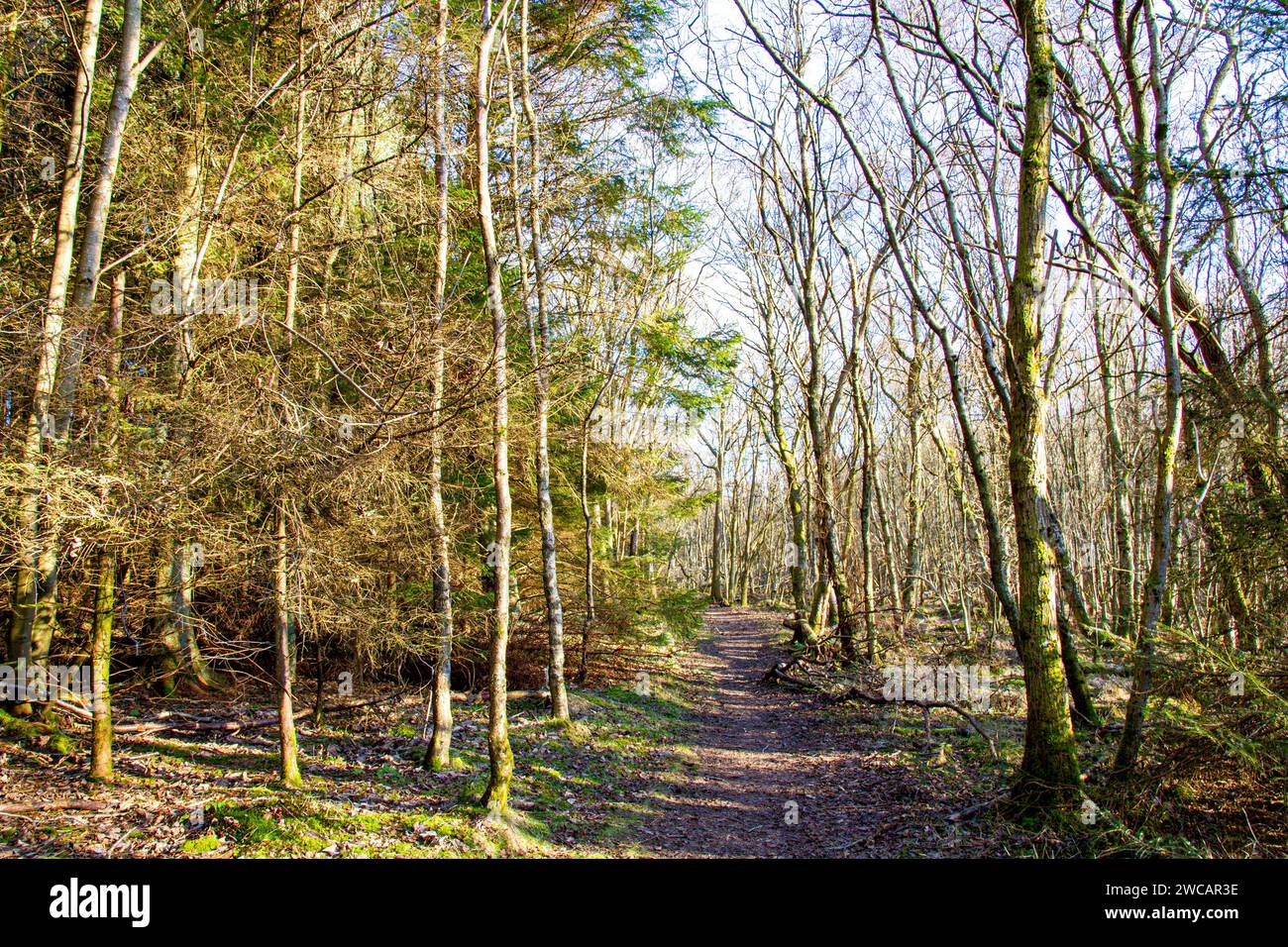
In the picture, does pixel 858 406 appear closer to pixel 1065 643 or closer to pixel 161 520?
pixel 1065 643

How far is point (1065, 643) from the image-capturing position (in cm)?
824

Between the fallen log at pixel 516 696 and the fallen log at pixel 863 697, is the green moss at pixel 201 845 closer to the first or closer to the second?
the fallen log at pixel 516 696

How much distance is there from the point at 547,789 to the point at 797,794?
9.24ft

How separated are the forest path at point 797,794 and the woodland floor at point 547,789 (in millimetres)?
30

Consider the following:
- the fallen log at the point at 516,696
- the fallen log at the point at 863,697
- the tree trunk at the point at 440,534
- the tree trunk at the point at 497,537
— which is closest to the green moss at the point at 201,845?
the tree trunk at the point at 497,537

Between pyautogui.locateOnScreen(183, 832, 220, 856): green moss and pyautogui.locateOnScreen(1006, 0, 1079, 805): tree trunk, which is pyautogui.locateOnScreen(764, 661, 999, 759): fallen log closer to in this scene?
pyautogui.locateOnScreen(1006, 0, 1079, 805): tree trunk

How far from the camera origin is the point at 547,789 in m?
7.52

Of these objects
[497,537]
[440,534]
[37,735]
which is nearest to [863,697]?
[497,537]

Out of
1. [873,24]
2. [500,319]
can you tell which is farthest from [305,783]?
[873,24]

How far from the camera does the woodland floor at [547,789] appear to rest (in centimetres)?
521

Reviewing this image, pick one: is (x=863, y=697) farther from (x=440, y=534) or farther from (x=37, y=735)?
(x=37, y=735)

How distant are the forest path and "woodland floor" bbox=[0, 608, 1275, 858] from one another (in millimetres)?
30

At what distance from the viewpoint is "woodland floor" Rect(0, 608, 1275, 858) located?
5.21 m

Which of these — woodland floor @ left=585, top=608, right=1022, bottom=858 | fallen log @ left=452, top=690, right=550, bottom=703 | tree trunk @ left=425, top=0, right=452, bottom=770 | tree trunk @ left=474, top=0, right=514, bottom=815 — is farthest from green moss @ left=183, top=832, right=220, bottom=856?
fallen log @ left=452, top=690, right=550, bottom=703
